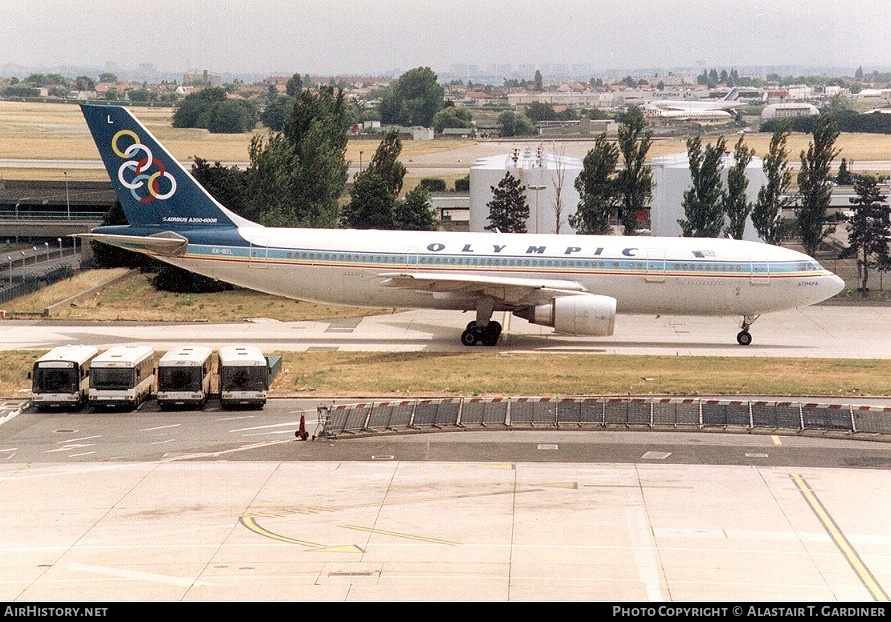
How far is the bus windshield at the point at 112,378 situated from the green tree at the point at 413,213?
49.4 metres

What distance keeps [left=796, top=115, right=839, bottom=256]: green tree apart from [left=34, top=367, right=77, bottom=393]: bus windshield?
59.0 metres

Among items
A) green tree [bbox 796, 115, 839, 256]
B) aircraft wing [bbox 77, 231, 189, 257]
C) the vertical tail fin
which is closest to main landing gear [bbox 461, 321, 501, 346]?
the vertical tail fin

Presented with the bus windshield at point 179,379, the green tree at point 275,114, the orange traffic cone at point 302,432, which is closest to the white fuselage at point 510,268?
the bus windshield at point 179,379

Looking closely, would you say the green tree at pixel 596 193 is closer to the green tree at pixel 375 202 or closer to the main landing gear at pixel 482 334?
the green tree at pixel 375 202

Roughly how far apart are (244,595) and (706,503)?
1242 centimetres

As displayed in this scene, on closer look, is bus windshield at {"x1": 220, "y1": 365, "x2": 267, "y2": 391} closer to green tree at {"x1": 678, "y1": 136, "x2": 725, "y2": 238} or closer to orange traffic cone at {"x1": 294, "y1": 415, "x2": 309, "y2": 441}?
orange traffic cone at {"x1": 294, "y1": 415, "x2": 309, "y2": 441}

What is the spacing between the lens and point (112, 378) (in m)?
39.7

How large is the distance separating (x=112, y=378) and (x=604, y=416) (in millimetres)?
16569

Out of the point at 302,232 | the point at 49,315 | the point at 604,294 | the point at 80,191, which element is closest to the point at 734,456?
the point at 604,294

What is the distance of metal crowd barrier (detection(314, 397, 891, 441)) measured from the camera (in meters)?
37.0

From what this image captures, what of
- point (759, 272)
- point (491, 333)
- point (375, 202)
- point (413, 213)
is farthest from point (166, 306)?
point (759, 272)

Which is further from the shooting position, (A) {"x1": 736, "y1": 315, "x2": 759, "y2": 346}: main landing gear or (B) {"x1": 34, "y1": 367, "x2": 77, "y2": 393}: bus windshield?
(A) {"x1": 736, "y1": 315, "x2": 759, "y2": 346}: main landing gear

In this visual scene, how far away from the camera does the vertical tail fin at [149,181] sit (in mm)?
52812

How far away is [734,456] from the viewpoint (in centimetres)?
3434
